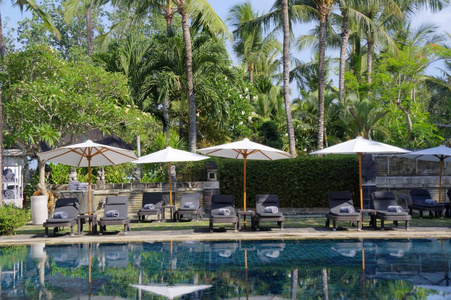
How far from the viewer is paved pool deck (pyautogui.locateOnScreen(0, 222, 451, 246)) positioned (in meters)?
12.0

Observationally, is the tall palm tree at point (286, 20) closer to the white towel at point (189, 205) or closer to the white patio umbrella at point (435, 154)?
the white patio umbrella at point (435, 154)

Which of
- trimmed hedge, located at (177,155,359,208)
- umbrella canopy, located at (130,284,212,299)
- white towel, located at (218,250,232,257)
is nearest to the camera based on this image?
umbrella canopy, located at (130,284,212,299)

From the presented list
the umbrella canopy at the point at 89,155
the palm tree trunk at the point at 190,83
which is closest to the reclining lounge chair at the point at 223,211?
the umbrella canopy at the point at 89,155

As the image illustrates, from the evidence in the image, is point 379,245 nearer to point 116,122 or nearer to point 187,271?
point 187,271

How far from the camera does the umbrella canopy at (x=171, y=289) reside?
22.9 ft

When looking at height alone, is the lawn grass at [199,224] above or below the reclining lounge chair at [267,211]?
below

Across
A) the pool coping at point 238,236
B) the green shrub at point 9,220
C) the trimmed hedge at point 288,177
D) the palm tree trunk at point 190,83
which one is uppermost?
the palm tree trunk at point 190,83

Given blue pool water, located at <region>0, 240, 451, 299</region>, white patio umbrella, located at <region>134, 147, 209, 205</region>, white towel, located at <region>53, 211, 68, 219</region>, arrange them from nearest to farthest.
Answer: blue pool water, located at <region>0, 240, 451, 299</region>, white towel, located at <region>53, 211, 68, 219</region>, white patio umbrella, located at <region>134, 147, 209, 205</region>

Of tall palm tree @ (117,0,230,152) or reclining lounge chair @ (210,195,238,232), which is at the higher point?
tall palm tree @ (117,0,230,152)

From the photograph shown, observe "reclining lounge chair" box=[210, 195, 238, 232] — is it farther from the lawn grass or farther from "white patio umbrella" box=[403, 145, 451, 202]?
"white patio umbrella" box=[403, 145, 451, 202]

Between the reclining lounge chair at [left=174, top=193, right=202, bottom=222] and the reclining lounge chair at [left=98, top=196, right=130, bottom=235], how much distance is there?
2.39 m

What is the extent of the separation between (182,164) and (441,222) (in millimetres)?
9289

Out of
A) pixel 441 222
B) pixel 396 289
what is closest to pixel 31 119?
pixel 396 289

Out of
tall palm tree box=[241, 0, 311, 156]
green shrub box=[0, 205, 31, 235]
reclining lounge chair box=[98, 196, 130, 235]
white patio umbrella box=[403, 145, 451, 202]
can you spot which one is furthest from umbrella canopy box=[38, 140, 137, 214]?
white patio umbrella box=[403, 145, 451, 202]
